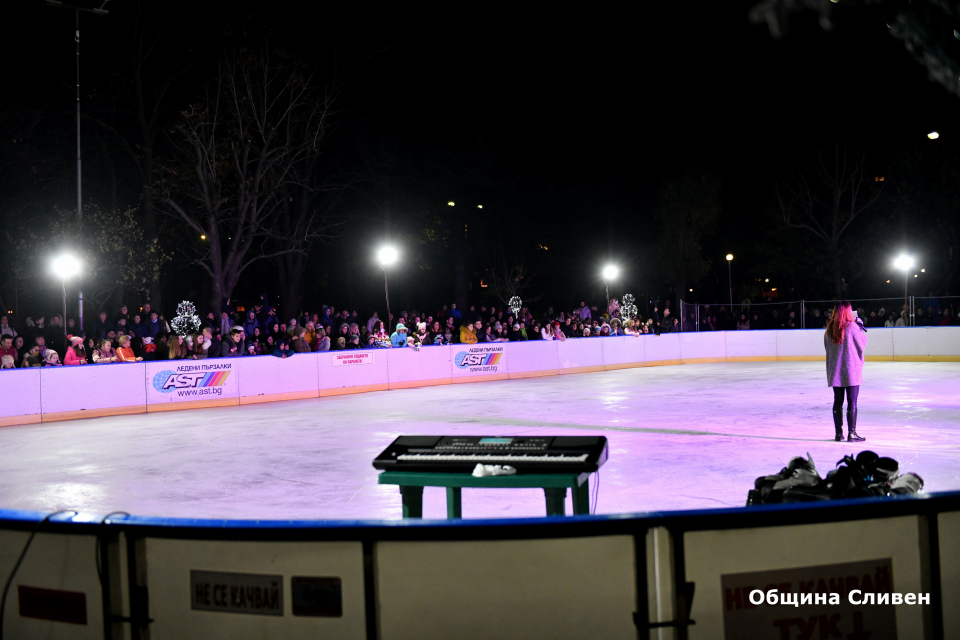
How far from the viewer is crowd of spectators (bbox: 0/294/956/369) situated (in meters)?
16.3

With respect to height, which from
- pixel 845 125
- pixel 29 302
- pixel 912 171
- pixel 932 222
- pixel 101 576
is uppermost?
pixel 845 125

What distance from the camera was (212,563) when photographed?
2.68 meters

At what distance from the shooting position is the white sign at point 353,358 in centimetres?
1872

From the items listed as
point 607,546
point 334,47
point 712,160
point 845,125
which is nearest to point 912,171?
point 845,125

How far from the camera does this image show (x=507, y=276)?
1480 inches

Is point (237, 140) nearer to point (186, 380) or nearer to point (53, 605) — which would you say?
point (186, 380)

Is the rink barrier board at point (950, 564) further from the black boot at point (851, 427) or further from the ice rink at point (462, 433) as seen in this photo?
the black boot at point (851, 427)

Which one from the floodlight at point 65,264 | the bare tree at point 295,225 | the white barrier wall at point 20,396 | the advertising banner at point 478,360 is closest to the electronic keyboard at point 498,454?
the white barrier wall at point 20,396

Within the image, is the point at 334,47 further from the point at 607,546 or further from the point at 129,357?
the point at 607,546

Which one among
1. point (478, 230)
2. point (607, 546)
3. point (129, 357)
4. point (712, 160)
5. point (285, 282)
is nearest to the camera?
point (607, 546)

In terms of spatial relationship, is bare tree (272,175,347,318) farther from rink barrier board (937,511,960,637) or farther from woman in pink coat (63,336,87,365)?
rink barrier board (937,511,960,637)

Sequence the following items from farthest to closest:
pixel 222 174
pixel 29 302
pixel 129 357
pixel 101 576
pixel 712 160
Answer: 1. pixel 712 160
2. pixel 29 302
3. pixel 222 174
4. pixel 129 357
5. pixel 101 576

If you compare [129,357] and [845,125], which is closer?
[129,357]

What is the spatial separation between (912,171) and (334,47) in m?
25.5
